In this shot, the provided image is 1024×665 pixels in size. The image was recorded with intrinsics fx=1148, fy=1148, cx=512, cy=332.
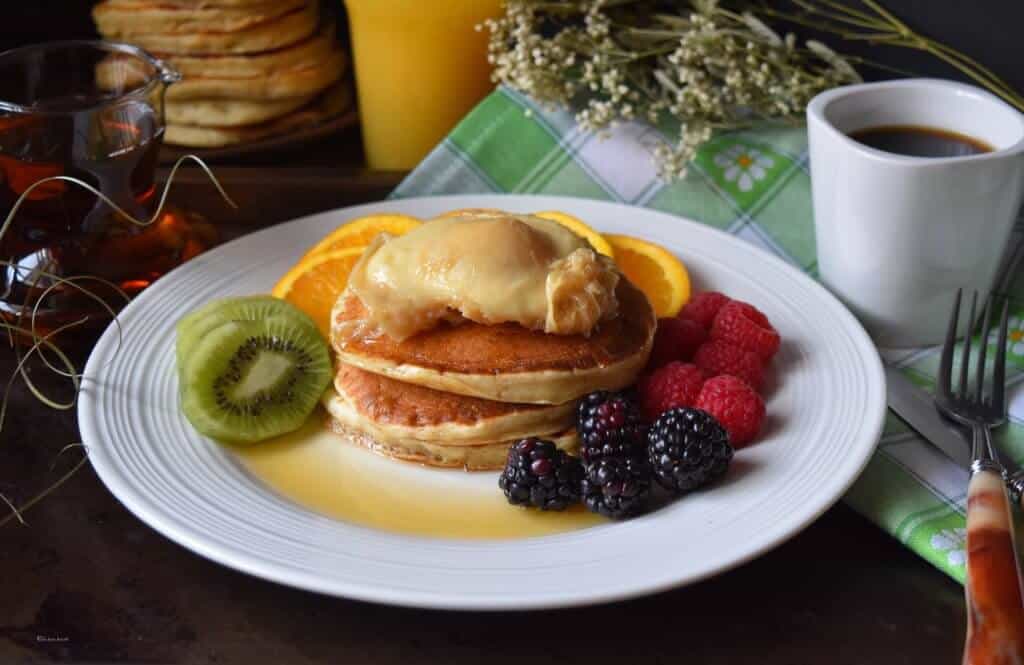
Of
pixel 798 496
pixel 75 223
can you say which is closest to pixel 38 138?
pixel 75 223

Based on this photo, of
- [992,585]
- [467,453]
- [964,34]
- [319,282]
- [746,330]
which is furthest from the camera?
[964,34]

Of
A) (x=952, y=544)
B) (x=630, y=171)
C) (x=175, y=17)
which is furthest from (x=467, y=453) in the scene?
(x=175, y=17)

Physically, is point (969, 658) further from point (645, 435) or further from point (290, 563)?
point (290, 563)

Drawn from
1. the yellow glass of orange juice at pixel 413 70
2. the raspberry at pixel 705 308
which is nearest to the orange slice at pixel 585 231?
the raspberry at pixel 705 308

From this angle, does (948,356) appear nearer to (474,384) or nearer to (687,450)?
(687,450)

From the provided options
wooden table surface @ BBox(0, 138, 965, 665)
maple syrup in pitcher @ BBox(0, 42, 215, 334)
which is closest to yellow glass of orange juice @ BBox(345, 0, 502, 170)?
maple syrup in pitcher @ BBox(0, 42, 215, 334)

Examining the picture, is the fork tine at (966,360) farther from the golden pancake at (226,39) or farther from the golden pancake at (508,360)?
the golden pancake at (226,39)
